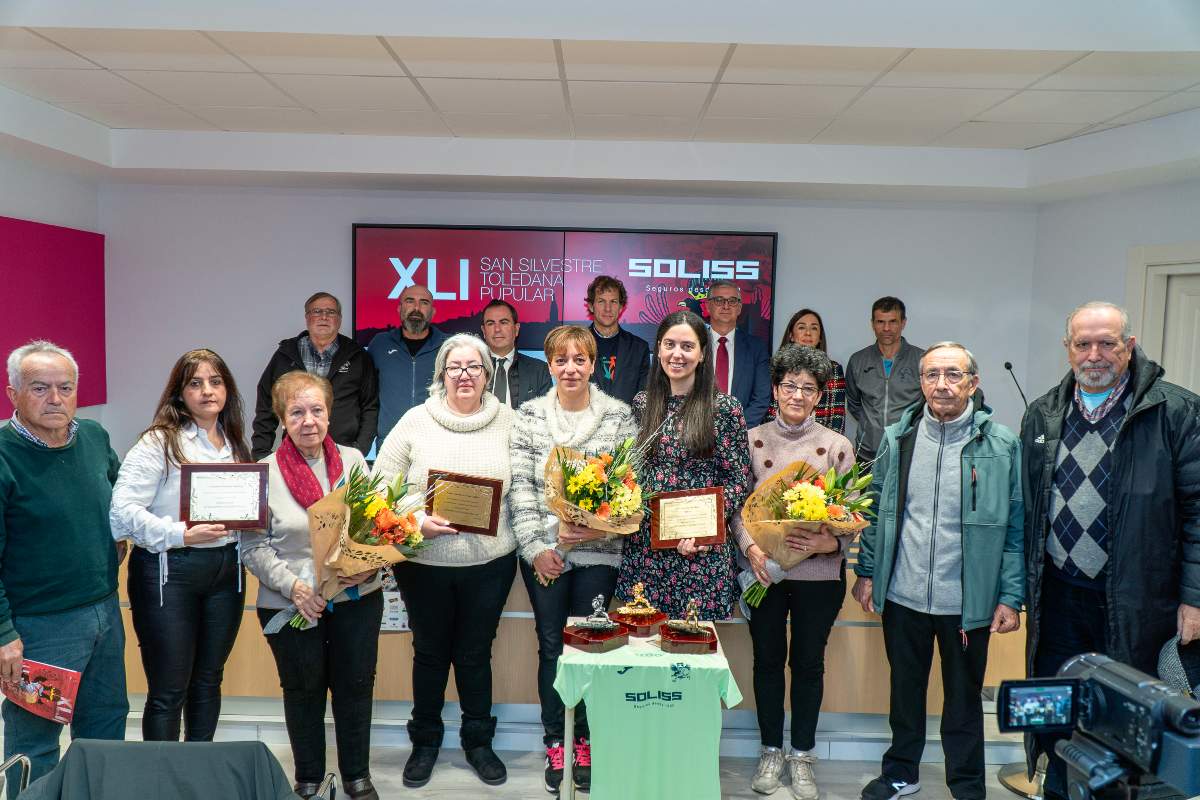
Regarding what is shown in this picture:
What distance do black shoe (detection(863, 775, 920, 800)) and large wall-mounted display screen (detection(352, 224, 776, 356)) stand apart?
11.8ft

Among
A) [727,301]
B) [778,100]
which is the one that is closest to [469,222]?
[727,301]

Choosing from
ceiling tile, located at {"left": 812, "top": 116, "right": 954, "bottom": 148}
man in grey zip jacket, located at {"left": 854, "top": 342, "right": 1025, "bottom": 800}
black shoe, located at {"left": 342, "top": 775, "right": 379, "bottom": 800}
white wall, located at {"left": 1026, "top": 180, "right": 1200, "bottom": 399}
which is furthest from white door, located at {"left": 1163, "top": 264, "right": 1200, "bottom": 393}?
black shoe, located at {"left": 342, "top": 775, "right": 379, "bottom": 800}

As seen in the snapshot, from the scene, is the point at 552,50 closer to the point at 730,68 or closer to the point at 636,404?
the point at 730,68

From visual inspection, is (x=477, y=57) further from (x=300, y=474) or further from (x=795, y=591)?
(x=795, y=591)

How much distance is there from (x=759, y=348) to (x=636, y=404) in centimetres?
246

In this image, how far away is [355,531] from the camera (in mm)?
2674

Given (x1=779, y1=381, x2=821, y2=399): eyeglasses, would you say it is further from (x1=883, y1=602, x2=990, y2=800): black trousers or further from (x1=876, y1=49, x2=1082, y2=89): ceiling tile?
(x1=876, y1=49, x2=1082, y2=89): ceiling tile

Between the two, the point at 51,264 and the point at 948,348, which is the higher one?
the point at 51,264

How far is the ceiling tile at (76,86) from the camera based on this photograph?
13.9 feet

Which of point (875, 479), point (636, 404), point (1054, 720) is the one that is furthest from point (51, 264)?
point (1054, 720)

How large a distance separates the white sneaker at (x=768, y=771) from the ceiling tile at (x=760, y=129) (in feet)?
10.9

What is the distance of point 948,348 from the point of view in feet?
A: 9.61

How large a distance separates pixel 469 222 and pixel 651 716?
4.50 meters

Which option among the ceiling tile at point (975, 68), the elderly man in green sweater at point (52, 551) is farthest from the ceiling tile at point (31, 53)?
the ceiling tile at point (975, 68)
